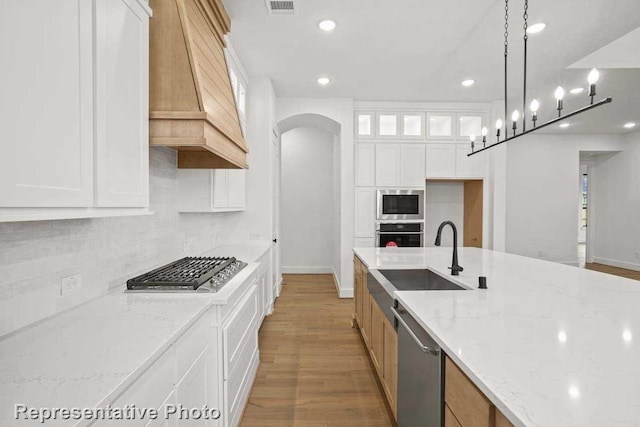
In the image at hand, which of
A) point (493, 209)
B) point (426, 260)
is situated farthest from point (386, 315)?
point (493, 209)

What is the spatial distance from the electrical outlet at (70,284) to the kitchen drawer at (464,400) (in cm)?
161

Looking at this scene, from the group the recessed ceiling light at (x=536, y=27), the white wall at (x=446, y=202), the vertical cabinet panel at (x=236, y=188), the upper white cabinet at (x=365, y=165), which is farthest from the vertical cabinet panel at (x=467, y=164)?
the vertical cabinet panel at (x=236, y=188)

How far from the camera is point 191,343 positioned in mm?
1438

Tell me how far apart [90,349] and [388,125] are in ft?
16.2

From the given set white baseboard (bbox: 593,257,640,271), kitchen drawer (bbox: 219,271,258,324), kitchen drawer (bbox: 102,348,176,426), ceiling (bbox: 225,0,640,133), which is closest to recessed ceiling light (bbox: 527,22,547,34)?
ceiling (bbox: 225,0,640,133)

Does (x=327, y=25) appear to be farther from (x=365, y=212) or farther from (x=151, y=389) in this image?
(x=151, y=389)

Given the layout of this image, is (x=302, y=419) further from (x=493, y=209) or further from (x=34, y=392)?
(x=493, y=209)

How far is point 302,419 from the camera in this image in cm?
219

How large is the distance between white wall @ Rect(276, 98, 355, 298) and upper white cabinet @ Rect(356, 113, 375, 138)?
0.21m

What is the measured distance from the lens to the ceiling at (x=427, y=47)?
9.11 ft

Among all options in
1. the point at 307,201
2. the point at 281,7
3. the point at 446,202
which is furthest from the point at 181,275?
the point at 446,202

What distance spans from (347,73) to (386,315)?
311cm

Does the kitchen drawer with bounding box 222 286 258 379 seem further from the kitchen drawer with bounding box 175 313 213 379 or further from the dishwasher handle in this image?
the dishwasher handle

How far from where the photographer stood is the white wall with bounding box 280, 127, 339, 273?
6797mm
